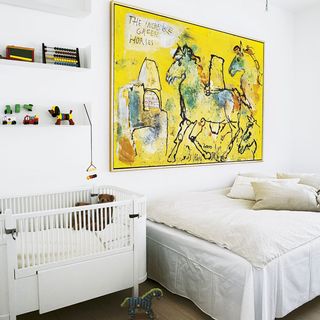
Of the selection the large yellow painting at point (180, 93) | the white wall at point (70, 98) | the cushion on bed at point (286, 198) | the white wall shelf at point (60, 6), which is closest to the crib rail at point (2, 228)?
the white wall at point (70, 98)

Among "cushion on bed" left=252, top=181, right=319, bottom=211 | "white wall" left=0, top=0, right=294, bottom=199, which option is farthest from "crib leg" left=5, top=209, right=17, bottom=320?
"cushion on bed" left=252, top=181, right=319, bottom=211

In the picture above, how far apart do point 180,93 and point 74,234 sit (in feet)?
5.57

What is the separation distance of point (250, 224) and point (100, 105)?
1.44 meters

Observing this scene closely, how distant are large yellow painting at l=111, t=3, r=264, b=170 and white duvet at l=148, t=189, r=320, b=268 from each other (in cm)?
51

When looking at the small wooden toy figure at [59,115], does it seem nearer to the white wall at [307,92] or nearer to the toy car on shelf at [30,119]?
the toy car on shelf at [30,119]

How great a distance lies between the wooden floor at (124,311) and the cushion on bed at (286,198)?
2.28 feet

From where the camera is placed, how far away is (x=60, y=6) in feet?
7.84

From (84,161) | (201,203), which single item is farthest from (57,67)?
(201,203)

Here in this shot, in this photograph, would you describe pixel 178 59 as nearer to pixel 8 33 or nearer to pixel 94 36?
pixel 94 36

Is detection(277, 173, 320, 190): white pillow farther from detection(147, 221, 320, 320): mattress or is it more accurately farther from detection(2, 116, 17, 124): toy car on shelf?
detection(2, 116, 17, 124): toy car on shelf

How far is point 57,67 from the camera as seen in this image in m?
2.39

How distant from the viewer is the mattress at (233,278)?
191 centimetres

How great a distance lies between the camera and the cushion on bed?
8.86 feet

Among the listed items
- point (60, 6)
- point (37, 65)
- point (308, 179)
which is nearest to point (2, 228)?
point (37, 65)
